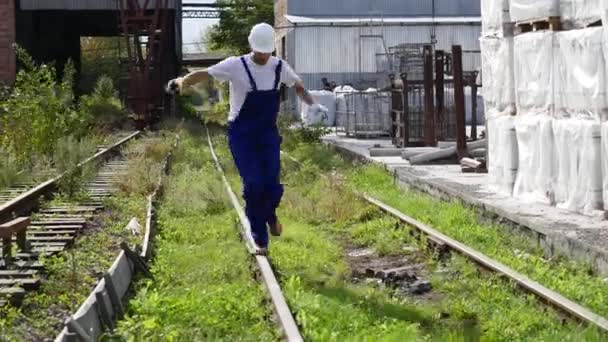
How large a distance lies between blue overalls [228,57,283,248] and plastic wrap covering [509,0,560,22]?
13.7 feet

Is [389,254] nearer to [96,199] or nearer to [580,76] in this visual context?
[580,76]

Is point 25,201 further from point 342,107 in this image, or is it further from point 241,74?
point 342,107

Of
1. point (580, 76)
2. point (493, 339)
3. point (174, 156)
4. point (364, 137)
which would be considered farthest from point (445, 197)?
point (364, 137)

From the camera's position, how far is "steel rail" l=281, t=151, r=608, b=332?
20.4 feet

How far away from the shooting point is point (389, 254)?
979 cm

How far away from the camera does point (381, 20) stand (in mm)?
42625

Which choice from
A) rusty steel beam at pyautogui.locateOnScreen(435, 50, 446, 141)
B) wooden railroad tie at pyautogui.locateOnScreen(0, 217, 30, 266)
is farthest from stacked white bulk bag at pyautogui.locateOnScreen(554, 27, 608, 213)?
rusty steel beam at pyautogui.locateOnScreen(435, 50, 446, 141)

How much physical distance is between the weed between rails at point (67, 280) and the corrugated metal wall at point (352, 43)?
30653 mm

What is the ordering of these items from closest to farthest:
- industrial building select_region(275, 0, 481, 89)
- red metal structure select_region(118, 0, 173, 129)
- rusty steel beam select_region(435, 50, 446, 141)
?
rusty steel beam select_region(435, 50, 446, 141)
red metal structure select_region(118, 0, 173, 129)
industrial building select_region(275, 0, 481, 89)

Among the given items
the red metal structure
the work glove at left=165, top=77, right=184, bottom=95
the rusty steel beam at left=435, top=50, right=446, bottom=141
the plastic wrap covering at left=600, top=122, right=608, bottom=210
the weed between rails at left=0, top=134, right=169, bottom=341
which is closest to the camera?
the weed between rails at left=0, top=134, right=169, bottom=341

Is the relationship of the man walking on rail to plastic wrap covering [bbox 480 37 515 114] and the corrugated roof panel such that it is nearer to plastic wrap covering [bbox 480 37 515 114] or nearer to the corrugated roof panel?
plastic wrap covering [bbox 480 37 515 114]

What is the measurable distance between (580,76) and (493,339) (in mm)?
4985

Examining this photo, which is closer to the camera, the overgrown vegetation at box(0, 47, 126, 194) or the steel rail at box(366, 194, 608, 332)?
the steel rail at box(366, 194, 608, 332)

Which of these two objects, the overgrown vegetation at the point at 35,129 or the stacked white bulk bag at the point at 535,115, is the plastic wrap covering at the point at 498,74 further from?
the overgrown vegetation at the point at 35,129
